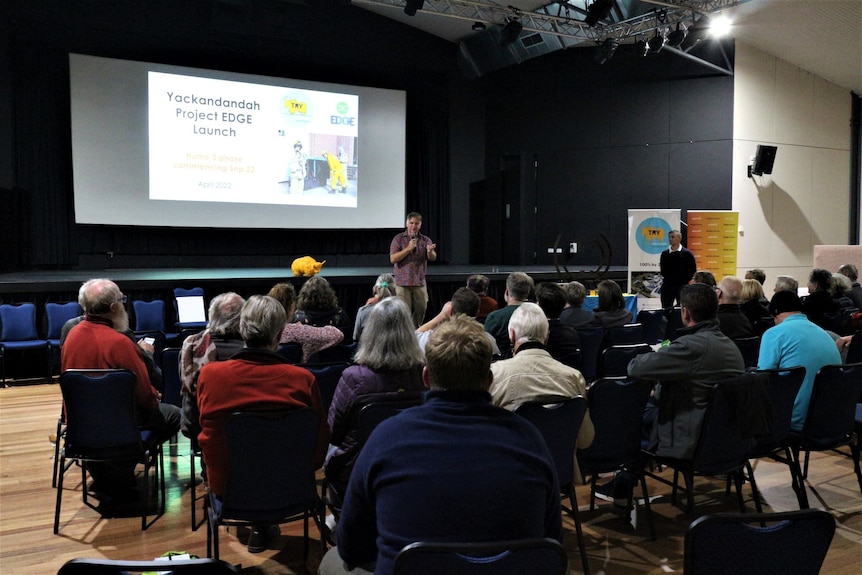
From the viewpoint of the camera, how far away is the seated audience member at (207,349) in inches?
129

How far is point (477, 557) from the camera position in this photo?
4.91 ft

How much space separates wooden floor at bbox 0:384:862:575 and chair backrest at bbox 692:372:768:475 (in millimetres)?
411

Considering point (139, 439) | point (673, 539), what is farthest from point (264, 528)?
point (673, 539)

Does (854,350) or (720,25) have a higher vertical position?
(720,25)

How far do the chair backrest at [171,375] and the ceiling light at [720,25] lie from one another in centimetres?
880

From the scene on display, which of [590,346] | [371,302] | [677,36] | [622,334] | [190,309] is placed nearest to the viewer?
[590,346]

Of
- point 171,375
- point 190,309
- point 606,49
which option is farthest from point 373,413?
point 606,49

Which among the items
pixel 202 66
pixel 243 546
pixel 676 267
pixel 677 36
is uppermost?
pixel 677 36

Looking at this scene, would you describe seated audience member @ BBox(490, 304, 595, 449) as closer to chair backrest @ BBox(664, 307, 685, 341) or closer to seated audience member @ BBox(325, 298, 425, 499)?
seated audience member @ BBox(325, 298, 425, 499)

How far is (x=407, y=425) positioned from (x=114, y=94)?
9.25 m

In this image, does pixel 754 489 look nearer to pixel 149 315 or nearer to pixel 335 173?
pixel 149 315

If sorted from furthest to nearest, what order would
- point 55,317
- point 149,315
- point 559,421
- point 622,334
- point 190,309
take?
point 190,309
point 149,315
point 55,317
point 622,334
point 559,421

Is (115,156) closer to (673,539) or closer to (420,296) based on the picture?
(420,296)

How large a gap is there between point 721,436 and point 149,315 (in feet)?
20.3
